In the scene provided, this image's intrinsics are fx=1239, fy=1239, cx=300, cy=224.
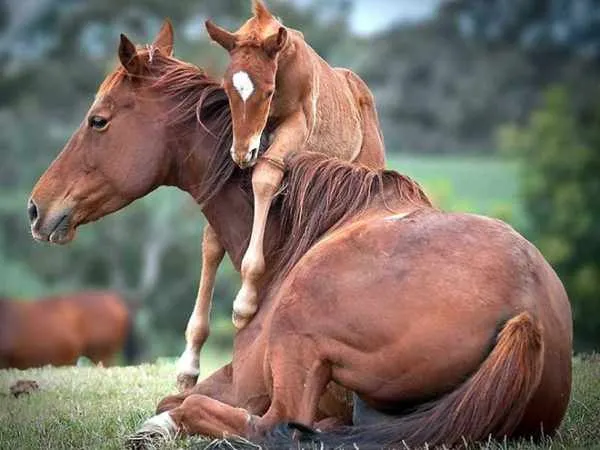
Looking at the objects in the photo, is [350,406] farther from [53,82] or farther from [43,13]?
[43,13]

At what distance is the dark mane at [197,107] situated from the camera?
229 inches

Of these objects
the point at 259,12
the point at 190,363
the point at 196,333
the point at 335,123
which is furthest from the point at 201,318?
the point at 259,12

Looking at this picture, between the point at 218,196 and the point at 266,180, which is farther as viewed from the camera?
the point at 218,196

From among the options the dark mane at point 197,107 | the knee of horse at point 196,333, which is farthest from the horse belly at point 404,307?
the knee of horse at point 196,333

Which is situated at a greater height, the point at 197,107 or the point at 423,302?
the point at 197,107

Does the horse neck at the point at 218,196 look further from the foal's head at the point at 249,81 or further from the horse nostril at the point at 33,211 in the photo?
the horse nostril at the point at 33,211

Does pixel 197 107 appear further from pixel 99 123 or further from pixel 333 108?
pixel 333 108

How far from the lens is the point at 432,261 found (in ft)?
15.4

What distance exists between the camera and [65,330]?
1819cm

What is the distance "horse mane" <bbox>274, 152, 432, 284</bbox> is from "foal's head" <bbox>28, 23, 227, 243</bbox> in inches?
17.9

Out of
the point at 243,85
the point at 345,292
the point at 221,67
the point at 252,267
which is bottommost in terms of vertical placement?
the point at 221,67

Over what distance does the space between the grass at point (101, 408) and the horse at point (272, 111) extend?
0.84 m

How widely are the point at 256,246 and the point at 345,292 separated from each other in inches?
34.0

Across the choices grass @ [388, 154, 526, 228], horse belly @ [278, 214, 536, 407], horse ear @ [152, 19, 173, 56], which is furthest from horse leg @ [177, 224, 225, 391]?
grass @ [388, 154, 526, 228]
